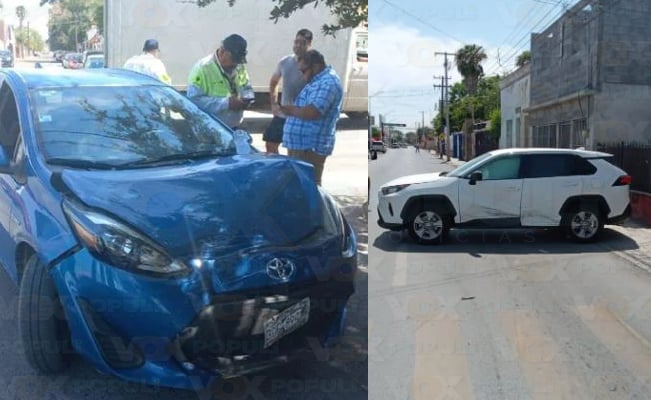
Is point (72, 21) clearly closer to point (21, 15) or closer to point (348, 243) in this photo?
point (21, 15)

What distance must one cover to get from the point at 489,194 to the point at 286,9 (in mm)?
1734

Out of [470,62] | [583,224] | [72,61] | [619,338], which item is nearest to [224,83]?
[72,61]

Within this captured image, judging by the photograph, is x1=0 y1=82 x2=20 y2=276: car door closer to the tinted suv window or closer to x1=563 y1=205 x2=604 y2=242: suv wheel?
the tinted suv window

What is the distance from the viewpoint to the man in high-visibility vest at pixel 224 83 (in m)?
2.02

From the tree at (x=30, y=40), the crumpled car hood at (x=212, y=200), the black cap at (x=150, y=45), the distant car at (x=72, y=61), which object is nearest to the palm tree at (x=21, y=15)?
the tree at (x=30, y=40)

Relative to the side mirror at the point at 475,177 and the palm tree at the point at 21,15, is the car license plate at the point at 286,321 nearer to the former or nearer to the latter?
the palm tree at the point at 21,15

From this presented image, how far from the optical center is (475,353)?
2.82m

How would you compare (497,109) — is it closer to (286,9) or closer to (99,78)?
(286,9)

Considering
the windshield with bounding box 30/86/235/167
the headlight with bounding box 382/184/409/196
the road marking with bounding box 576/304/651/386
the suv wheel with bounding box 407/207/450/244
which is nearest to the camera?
the windshield with bounding box 30/86/235/167

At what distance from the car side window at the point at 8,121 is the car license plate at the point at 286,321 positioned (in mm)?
959

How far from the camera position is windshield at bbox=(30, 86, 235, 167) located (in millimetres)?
1970

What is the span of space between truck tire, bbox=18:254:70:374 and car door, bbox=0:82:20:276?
6.6 inches

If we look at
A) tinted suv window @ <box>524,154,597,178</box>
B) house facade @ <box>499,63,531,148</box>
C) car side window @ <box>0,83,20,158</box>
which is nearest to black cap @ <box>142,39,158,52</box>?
car side window @ <box>0,83,20,158</box>

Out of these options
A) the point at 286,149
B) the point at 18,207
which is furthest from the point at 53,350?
the point at 286,149
